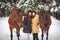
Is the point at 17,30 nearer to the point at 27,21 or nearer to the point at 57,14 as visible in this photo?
the point at 27,21

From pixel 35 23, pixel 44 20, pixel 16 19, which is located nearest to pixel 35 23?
pixel 35 23

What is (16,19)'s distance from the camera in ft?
7.63

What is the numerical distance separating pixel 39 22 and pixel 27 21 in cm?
13

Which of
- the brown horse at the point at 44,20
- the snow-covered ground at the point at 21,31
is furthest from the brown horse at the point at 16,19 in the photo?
the brown horse at the point at 44,20

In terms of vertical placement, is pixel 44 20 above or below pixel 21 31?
above

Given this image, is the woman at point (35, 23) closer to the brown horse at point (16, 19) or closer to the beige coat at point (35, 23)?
→ the beige coat at point (35, 23)

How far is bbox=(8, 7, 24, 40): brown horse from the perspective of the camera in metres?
2.31

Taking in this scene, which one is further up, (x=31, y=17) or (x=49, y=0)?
(x=49, y=0)

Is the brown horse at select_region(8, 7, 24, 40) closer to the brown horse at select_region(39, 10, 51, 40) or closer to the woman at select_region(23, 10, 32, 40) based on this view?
the woman at select_region(23, 10, 32, 40)

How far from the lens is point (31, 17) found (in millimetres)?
2305

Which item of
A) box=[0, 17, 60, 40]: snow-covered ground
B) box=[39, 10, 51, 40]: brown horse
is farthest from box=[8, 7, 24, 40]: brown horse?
box=[39, 10, 51, 40]: brown horse

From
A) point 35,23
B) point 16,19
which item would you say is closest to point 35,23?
point 35,23

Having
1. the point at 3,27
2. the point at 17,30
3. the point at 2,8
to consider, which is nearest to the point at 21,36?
the point at 17,30

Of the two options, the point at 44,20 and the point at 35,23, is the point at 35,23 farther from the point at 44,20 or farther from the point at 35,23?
the point at 44,20
